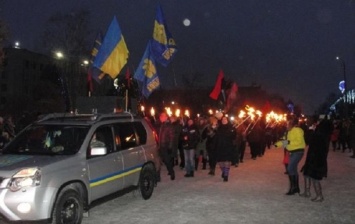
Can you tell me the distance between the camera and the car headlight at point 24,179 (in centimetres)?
666

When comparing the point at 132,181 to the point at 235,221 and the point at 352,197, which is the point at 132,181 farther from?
the point at 352,197

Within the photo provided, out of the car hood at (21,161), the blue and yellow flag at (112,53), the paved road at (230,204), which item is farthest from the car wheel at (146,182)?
the blue and yellow flag at (112,53)

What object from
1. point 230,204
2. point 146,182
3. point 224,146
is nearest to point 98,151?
point 146,182

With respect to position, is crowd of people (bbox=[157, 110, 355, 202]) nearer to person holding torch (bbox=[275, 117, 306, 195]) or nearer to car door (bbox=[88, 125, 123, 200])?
person holding torch (bbox=[275, 117, 306, 195])

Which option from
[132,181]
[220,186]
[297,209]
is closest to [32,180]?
[132,181]

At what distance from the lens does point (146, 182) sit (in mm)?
10188

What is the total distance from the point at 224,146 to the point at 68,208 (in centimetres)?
644

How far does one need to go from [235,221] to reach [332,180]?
5.98 m

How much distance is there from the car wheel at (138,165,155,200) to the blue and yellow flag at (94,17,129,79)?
5.65 metres

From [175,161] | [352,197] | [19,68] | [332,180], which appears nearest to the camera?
[352,197]

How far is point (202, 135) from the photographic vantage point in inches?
621

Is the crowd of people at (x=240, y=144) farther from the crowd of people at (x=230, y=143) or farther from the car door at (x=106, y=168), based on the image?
the car door at (x=106, y=168)

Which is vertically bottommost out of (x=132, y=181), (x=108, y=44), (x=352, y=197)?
(x=352, y=197)

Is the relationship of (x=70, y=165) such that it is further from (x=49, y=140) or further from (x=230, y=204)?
(x=230, y=204)
